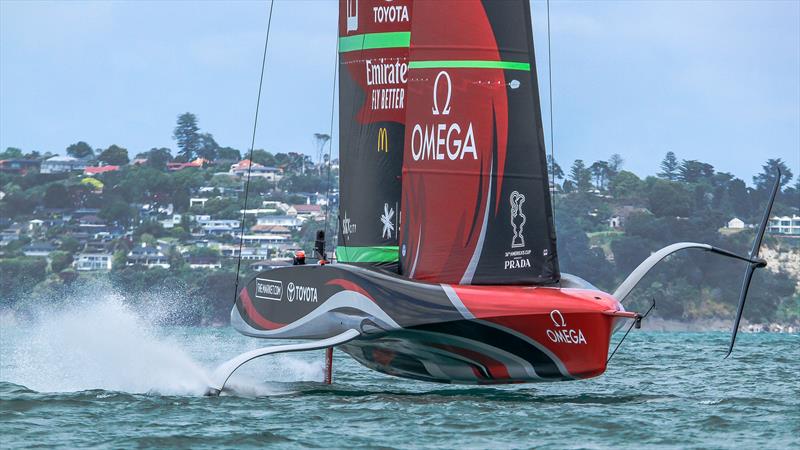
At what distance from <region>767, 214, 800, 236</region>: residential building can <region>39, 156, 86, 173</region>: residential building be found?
55.0 meters

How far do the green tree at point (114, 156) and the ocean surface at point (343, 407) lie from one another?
11092cm

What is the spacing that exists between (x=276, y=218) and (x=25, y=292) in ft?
66.0

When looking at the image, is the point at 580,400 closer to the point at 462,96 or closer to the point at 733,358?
the point at 462,96

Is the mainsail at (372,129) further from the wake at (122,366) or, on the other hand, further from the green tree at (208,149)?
the green tree at (208,149)

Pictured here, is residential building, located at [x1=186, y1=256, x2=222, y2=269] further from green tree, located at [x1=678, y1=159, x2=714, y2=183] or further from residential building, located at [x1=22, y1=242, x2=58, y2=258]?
green tree, located at [x1=678, y1=159, x2=714, y2=183]

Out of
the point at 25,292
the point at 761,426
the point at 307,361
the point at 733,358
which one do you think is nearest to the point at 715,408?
the point at 761,426

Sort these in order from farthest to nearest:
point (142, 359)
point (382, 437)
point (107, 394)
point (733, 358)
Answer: point (733, 358) → point (142, 359) → point (107, 394) → point (382, 437)

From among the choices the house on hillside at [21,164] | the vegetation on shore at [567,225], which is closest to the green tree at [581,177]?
the vegetation on shore at [567,225]

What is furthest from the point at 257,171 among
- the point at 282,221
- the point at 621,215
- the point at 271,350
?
the point at 271,350

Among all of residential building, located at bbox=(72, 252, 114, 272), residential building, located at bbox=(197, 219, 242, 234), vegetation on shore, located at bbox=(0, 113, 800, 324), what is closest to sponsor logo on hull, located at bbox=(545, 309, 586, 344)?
vegetation on shore, located at bbox=(0, 113, 800, 324)

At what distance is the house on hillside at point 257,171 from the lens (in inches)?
4985

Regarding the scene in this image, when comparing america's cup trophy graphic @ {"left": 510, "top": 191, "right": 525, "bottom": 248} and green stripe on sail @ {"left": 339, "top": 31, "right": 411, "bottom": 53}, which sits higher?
green stripe on sail @ {"left": 339, "top": 31, "right": 411, "bottom": 53}

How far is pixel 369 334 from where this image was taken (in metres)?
14.1

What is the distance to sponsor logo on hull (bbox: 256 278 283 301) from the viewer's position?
614 inches
